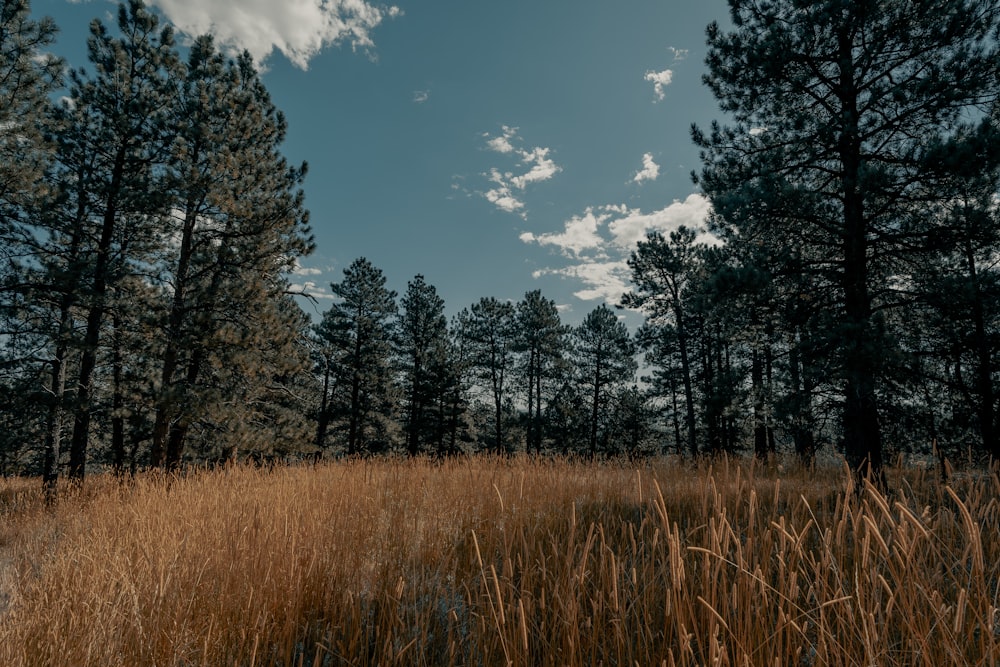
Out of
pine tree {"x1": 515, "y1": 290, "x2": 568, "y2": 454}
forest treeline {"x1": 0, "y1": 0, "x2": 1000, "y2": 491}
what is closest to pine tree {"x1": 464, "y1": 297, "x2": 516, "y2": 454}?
pine tree {"x1": 515, "y1": 290, "x2": 568, "y2": 454}

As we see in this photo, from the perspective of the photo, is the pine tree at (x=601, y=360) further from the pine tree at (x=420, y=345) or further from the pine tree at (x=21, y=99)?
the pine tree at (x=21, y=99)

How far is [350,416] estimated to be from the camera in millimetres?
23891

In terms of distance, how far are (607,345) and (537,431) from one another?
7.23m

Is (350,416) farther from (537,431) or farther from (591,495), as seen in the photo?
(591,495)

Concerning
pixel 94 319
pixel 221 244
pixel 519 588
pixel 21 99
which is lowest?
pixel 519 588

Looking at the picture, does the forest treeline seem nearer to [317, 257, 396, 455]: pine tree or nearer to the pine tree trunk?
the pine tree trunk

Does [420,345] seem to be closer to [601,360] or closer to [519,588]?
[601,360]

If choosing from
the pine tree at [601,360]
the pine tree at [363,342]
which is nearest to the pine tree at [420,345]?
the pine tree at [363,342]

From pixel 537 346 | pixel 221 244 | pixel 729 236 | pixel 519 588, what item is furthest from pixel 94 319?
pixel 537 346

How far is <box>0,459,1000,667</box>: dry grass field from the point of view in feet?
4.30

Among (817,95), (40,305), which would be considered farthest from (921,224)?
(40,305)

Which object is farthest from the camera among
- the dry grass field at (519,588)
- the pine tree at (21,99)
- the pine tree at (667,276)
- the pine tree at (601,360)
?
the pine tree at (601,360)

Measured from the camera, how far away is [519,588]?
2.38 metres

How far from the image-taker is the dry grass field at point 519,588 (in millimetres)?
1312
